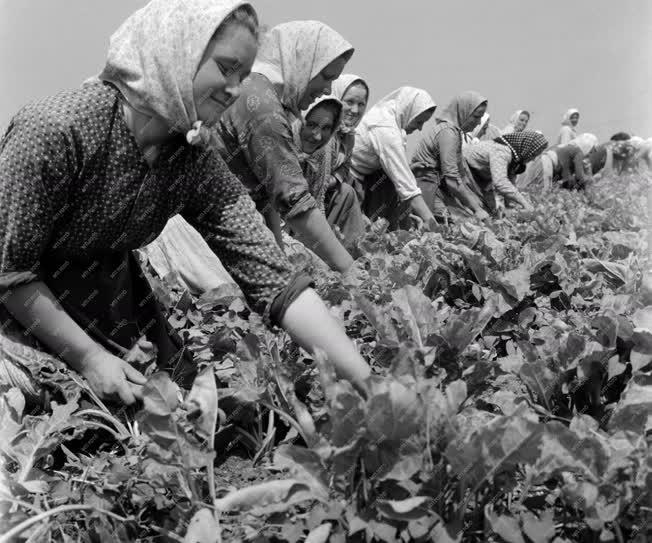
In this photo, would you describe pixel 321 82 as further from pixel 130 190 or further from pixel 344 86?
pixel 344 86

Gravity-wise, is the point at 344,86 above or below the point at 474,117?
above

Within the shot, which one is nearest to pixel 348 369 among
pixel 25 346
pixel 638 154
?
pixel 25 346

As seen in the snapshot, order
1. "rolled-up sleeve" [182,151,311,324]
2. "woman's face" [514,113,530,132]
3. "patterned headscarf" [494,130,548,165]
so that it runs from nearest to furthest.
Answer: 1. "rolled-up sleeve" [182,151,311,324]
2. "patterned headscarf" [494,130,548,165]
3. "woman's face" [514,113,530,132]

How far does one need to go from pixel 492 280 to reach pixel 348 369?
3.21 ft

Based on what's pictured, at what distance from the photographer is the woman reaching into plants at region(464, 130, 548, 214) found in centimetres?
695

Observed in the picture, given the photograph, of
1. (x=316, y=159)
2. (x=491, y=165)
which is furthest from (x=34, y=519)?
(x=491, y=165)

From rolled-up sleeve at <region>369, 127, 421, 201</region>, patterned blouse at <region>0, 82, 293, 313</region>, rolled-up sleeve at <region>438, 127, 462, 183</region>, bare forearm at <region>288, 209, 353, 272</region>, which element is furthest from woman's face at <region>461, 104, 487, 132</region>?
patterned blouse at <region>0, 82, 293, 313</region>

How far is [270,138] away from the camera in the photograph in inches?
102

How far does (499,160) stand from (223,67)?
18.5ft

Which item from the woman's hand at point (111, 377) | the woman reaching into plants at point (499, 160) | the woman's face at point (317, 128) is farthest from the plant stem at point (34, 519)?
the woman reaching into plants at point (499, 160)

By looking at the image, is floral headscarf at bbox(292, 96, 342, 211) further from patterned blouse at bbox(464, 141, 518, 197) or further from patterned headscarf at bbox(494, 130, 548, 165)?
patterned headscarf at bbox(494, 130, 548, 165)

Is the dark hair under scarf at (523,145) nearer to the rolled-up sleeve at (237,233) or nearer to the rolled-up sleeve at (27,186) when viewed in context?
the rolled-up sleeve at (237,233)

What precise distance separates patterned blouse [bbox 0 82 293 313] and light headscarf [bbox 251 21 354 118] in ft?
3.17

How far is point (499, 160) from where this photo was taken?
703 centimetres
